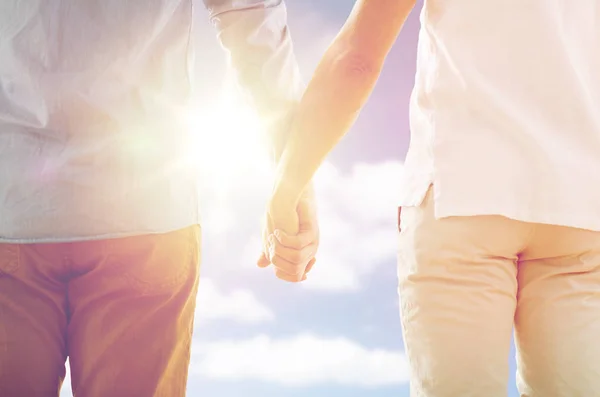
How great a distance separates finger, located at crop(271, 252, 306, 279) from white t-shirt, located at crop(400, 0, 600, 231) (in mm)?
1006

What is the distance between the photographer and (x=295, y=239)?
256 centimetres

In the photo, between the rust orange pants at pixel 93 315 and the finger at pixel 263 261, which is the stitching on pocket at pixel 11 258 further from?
the finger at pixel 263 261

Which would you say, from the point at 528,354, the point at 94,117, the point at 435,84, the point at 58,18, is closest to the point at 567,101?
the point at 435,84

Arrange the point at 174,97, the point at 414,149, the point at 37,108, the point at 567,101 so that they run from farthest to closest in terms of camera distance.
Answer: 1. the point at 174,97
2. the point at 37,108
3. the point at 414,149
4. the point at 567,101

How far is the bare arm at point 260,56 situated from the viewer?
8.53 feet

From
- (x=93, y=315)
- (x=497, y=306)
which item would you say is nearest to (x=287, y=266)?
(x=93, y=315)

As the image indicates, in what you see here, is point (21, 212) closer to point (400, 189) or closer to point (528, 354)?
point (400, 189)

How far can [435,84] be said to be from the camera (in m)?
1.72

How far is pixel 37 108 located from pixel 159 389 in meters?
0.87

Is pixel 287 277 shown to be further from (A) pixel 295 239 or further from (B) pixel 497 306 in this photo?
(B) pixel 497 306

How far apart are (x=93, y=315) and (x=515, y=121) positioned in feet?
4.08

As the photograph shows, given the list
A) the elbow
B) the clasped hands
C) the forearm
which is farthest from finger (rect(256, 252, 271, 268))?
the elbow

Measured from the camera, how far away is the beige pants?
1.62 meters

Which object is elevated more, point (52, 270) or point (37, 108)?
point (37, 108)
